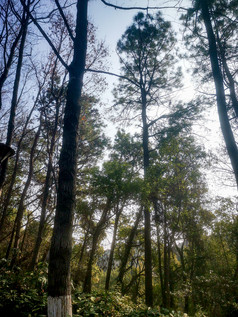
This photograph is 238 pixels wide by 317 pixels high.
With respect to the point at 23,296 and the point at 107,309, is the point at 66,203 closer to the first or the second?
the point at 107,309

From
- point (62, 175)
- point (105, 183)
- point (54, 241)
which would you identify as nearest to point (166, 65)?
point (105, 183)

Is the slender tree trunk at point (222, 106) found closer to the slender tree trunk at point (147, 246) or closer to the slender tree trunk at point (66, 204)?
the slender tree trunk at point (147, 246)

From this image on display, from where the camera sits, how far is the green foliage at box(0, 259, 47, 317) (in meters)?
3.44

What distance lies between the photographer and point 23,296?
3793 millimetres

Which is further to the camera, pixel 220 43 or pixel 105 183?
pixel 220 43

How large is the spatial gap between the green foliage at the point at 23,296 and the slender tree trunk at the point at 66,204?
4.58ft

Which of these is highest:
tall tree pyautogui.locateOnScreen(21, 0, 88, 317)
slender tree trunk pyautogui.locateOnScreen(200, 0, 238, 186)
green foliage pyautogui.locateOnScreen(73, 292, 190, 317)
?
slender tree trunk pyautogui.locateOnScreen(200, 0, 238, 186)

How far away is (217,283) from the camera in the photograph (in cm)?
970

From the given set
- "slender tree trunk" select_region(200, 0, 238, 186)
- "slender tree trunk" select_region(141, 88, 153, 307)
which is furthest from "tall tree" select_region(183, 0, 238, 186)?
"slender tree trunk" select_region(141, 88, 153, 307)

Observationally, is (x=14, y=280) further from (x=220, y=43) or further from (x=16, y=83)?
(x=220, y=43)

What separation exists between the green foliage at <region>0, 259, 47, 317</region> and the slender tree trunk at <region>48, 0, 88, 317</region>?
1.40 m

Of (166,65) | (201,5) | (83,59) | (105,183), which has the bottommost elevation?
(105,183)

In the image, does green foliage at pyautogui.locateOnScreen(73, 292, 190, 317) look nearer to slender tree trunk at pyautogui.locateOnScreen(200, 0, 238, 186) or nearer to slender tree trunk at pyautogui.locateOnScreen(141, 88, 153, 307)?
slender tree trunk at pyautogui.locateOnScreen(200, 0, 238, 186)

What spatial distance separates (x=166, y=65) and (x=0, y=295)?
1247 cm
